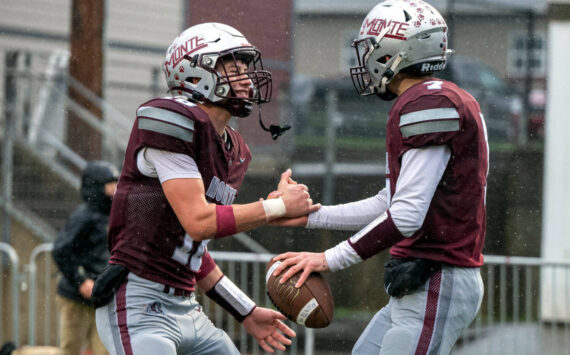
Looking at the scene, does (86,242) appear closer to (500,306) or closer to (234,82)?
(234,82)

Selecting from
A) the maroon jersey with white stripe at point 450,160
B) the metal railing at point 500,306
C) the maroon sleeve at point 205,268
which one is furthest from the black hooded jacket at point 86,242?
the maroon jersey with white stripe at point 450,160

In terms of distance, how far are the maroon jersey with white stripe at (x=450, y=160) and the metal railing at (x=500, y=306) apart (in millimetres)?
3194

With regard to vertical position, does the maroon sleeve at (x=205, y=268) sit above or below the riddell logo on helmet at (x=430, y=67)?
below

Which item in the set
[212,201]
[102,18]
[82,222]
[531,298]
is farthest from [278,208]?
[102,18]

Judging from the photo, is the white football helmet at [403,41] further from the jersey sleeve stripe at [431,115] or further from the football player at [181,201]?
the football player at [181,201]

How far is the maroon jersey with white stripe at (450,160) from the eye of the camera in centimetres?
348

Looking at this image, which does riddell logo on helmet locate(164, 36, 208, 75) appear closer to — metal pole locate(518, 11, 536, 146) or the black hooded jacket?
the black hooded jacket

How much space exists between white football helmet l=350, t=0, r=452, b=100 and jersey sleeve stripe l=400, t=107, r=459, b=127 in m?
0.35

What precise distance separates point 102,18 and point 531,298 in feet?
14.3

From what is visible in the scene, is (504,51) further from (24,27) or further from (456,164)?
(456,164)

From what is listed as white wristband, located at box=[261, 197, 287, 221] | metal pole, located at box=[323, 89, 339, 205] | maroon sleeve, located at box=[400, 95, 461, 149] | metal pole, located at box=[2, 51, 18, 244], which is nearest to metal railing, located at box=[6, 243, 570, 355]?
metal pole, located at box=[2, 51, 18, 244]

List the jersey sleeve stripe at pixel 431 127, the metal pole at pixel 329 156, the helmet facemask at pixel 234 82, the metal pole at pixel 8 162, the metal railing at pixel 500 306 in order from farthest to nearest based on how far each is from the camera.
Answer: the metal pole at pixel 329 156
the metal pole at pixel 8 162
the metal railing at pixel 500 306
the helmet facemask at pixel 234 82
the jersey sleeve stripe at pixel 431 127

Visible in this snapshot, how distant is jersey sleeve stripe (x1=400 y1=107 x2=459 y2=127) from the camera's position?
3.47 metres

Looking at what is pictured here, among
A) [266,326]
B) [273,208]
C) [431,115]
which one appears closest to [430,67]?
[431,115]
